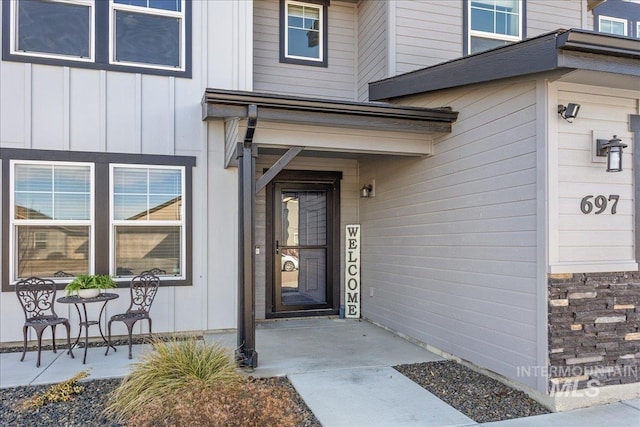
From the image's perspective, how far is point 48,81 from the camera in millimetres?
5293

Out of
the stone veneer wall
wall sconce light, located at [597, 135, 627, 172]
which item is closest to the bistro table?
the stone veneer wall

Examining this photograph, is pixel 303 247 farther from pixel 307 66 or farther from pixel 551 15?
pixel 551 15

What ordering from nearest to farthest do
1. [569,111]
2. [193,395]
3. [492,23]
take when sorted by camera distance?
[193,395] < [569,111] < [492,23]

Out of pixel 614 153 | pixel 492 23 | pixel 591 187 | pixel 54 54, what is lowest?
pixel 591 187

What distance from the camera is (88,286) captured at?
4.82m

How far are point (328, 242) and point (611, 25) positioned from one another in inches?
243

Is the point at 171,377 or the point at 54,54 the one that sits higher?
the point at 54,54

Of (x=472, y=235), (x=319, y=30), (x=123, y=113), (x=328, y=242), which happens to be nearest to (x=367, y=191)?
(x=328, y=242)

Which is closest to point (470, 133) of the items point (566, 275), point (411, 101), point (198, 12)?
point (411, 101)

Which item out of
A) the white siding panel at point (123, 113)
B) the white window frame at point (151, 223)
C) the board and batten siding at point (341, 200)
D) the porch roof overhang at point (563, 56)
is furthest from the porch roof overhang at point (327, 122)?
the board and batten siding at point (341, 200)

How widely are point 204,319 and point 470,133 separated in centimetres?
399

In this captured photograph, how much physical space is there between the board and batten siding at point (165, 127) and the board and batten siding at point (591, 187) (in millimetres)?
3910

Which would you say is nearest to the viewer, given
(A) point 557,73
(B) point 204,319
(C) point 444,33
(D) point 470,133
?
(A) point 557,73

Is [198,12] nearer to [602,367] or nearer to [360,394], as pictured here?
[360,394]
